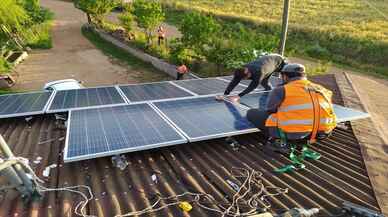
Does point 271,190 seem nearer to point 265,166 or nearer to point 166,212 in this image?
point 265,166

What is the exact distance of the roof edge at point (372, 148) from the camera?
4.55m

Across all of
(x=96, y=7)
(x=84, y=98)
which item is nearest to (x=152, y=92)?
(x=84, y=98)

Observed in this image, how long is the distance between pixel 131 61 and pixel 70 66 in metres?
4.45

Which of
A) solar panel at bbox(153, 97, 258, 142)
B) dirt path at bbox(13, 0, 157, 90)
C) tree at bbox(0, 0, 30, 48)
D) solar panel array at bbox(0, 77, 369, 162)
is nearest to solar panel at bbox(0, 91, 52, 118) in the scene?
solar panel array at bbox(0, 77, 369, 162)

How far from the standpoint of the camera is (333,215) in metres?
4.05

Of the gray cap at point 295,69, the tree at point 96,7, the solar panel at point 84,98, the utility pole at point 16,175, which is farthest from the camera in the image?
the tree at point 96,7

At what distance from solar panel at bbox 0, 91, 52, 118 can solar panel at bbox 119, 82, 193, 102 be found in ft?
7.03

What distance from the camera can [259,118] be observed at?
18.9 ft

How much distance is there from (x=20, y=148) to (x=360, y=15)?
45980mm

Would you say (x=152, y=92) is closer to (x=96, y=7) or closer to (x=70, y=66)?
(x=70, y=66)

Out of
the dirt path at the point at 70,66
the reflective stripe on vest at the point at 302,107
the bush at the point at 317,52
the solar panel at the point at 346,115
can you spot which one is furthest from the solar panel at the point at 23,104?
the bush at the point at 317,52

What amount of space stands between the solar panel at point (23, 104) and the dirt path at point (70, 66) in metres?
10.3

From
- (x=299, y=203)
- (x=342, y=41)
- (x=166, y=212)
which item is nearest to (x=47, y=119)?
(x=166, y=212)

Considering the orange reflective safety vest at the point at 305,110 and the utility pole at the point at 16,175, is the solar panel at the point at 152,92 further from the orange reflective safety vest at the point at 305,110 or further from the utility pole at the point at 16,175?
the utility pole at the point at 16,175
